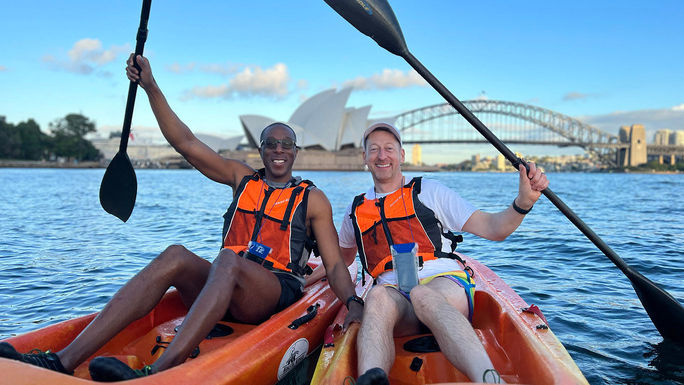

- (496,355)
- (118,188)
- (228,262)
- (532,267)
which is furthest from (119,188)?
(532,267)

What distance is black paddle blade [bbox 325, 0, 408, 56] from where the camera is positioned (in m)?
3.15

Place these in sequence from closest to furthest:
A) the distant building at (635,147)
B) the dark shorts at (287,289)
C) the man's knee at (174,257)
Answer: the man's knee at (174,257)
the dark shorts at (287,289)
the distant building at (635,147)

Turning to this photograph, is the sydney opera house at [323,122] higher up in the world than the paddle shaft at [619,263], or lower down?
higher up

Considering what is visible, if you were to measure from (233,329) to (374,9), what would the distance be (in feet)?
7.36

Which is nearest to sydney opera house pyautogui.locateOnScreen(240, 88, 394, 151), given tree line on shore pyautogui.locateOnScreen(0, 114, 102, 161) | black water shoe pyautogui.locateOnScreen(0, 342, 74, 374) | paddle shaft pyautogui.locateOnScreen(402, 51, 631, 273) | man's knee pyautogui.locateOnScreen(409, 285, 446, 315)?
tree line on shore pyautogui.locateOnScreen(0, 114, 102, 161)

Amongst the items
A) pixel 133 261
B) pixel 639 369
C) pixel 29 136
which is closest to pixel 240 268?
pixel 639 369

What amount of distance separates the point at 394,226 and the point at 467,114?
0.93 metres

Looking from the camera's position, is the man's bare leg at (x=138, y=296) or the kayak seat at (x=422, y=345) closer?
the man's bare leg at (x=138, y=296)

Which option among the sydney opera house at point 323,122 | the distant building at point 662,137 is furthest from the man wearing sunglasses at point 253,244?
the distant building at point 662,137

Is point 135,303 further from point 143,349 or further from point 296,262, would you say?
point 296,262

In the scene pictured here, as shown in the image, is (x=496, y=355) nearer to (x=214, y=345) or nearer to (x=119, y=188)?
(x=214, y=345)

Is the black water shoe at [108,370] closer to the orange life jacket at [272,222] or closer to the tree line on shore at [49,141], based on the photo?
the orange life jacket at [272,222]

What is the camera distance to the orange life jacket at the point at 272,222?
3.03 m

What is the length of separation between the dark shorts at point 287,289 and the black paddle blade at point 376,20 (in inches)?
67.6
